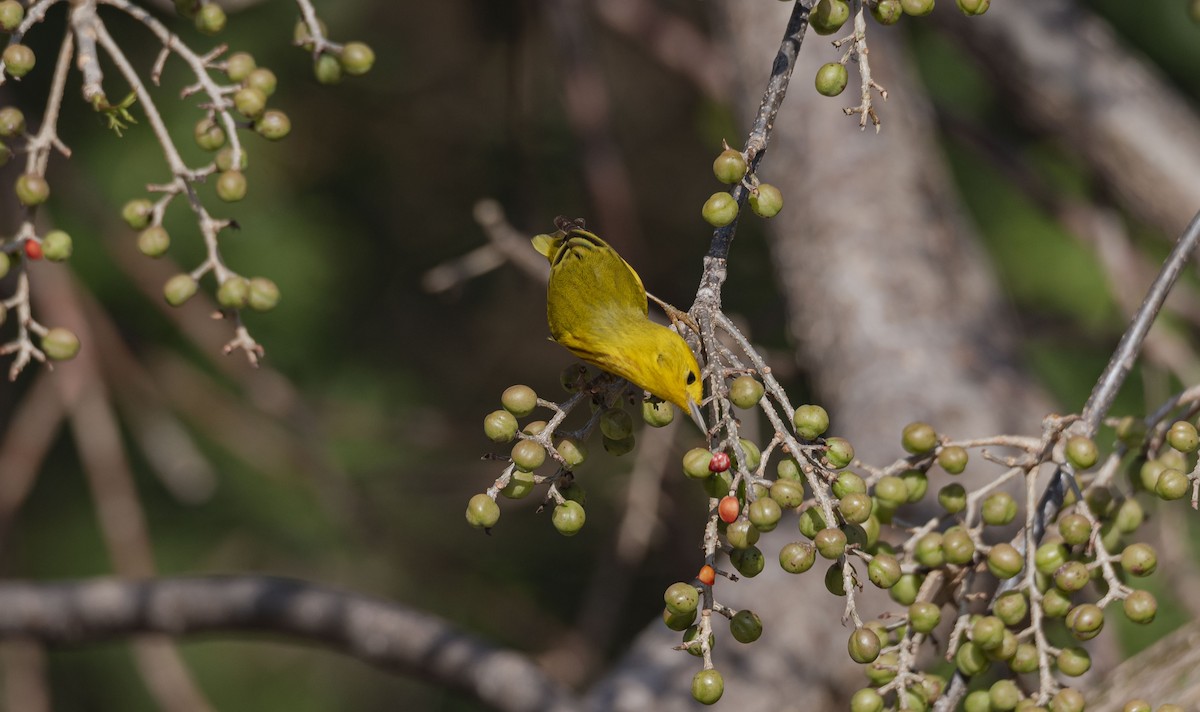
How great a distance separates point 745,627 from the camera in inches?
45.8

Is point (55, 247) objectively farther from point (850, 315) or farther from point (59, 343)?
point (850, 315)

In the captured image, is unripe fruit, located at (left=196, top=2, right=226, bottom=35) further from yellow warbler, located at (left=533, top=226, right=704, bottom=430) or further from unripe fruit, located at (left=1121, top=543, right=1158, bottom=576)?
unripe fruit, located at (left=1121, top=543, right=1158, bottom=576)

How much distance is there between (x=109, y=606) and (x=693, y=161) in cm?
337

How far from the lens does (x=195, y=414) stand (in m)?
3.56

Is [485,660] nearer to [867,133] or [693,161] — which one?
[867,133]

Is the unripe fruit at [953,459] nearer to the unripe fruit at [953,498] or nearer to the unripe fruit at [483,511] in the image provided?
the unripe fruit at [953,498]

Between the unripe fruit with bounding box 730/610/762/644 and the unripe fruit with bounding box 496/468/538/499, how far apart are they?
239 mm

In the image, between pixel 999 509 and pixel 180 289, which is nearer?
pixel 999 509

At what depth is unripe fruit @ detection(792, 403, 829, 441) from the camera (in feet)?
3.82

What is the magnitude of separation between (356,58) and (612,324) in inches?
17.4

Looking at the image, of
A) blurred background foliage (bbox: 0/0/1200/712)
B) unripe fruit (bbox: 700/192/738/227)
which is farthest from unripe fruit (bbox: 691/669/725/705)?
blurred background foliage (bbox: 0/0/1200/712)

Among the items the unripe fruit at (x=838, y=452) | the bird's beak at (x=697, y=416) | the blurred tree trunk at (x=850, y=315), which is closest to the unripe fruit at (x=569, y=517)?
Answer: the bird's beak at (x=697, y=416)

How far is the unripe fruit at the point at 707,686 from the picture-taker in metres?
1.11

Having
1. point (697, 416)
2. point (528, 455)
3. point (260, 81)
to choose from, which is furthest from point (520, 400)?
point (260, 81)
